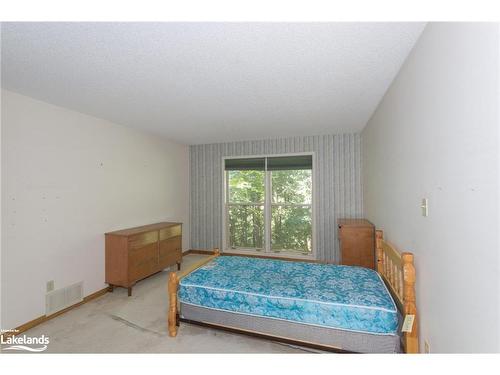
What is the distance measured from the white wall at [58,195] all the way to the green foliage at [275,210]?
6.21 ft

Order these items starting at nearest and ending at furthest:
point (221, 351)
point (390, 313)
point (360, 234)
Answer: point (390, 313), point (221, 351), point (360, 234)

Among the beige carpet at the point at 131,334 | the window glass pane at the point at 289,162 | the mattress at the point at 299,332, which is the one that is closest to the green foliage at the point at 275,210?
the window glass pane at the point at 289,162

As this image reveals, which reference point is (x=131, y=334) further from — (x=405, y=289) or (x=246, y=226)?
(x=246, y=226)

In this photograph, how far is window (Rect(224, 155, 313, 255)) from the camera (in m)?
4.43

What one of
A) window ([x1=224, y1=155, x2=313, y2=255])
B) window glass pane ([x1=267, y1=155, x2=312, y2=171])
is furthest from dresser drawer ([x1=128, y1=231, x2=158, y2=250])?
A: window glass pane ([x1=267, y1=155, x2=312, y2=171])

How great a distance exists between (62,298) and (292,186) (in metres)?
3.85

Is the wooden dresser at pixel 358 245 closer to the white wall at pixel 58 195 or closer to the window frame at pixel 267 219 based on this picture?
the window frame at pixel 267 219

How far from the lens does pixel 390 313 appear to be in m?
1.68

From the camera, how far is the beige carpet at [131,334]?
203cm

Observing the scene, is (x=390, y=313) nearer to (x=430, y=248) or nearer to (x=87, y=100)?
(x=430, y=248)

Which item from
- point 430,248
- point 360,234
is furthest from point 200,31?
point 360,234

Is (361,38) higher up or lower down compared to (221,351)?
higher up
